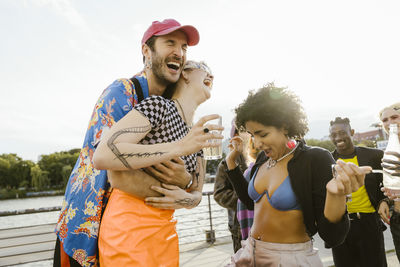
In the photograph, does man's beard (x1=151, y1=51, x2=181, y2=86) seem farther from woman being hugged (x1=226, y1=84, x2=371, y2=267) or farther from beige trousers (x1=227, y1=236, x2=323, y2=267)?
beige trousers (x1=227, y1=236, x2=323, y2=267)

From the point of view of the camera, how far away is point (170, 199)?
150 cm

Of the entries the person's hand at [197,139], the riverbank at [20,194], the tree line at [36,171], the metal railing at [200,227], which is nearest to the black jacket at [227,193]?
the metal railing at [200,227]

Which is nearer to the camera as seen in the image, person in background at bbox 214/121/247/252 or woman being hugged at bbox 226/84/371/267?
woman being hugged at bbox 226/84/371/267

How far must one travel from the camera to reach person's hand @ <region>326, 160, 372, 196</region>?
1.28 metres

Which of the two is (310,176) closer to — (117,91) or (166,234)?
(166,234)

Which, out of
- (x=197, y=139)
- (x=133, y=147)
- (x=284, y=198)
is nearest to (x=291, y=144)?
(x=284, y=198)

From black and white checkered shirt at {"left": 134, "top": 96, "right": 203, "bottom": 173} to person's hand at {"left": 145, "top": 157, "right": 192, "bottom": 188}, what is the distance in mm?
112

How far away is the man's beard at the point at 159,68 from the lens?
1741 millimetres

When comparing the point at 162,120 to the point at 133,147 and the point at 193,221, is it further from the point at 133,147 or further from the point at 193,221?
the point at 193,221

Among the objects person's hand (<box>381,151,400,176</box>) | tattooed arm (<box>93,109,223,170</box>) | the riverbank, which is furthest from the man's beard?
the riverbank

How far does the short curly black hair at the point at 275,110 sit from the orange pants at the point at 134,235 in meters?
1.03

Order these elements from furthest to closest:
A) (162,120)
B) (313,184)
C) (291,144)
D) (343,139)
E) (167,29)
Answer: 1. (343,139)
2. (291,144)
3. (313,184)
4. (167,29)
5. (162,120)

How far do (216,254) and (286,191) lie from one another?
3900 mm

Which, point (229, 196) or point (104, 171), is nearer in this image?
point (104, 171)
